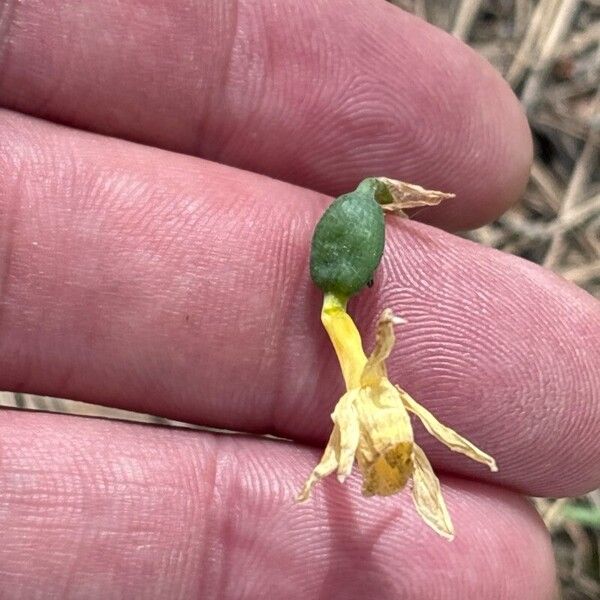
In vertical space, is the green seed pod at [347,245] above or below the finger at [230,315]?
above

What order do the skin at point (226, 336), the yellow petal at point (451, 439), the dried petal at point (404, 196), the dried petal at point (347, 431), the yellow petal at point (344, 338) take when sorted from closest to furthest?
the dried petal at point (347, 431) → the yellow petal at point (451, 439) → the yellow petal at point (344, 338) → the skin at point (226, 336) → the dried petal at point (404, 196)

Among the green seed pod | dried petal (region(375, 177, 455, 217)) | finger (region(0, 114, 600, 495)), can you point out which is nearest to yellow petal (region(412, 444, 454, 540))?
finger (region(0, 114, 600, 495))

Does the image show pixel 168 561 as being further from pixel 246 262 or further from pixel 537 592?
pixel 537 592

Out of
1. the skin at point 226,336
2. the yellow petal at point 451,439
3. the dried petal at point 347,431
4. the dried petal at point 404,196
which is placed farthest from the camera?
the dried petal at point 404,196

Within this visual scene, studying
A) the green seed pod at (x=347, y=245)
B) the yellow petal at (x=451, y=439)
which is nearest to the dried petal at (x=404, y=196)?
the green seed pod at (x=347, y=245)

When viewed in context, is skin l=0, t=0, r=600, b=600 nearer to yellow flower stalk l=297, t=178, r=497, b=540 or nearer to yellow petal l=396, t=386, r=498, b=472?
yellow flower stalk l=297, t=178, r=497, b=540

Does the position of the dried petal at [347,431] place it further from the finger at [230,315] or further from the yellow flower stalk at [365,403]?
the finger at [230,315]

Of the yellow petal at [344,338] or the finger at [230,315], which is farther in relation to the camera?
the finger at [230,315]
